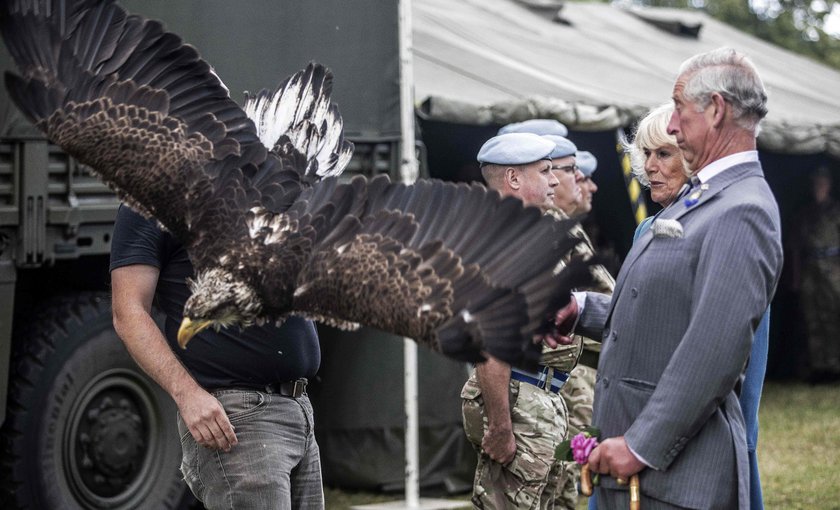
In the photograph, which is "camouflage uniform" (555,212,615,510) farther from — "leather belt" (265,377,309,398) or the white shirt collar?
the white shirt collar

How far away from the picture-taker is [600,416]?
3.43m

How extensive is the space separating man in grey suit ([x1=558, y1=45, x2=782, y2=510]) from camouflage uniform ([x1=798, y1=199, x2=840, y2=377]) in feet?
34.3

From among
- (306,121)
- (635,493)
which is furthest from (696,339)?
(306,121)

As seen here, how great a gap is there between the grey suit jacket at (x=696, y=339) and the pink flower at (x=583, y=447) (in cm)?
5

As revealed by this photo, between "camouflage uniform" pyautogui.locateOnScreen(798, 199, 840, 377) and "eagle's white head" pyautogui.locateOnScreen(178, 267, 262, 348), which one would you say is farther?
"camouflage uniform" pyautogui.locateOnScreen(798, 199, 840, 377)

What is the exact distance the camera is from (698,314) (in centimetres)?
313

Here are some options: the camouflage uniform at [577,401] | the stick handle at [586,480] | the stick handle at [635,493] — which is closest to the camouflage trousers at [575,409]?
the camouflage uniform at [577,401]

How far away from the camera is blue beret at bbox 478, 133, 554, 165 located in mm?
4715

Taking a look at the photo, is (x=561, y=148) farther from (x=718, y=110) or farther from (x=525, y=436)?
(x=718, y=110)

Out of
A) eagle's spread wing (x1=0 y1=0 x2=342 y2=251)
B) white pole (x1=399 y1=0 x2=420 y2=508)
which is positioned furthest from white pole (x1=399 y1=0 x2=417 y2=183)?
eagle's spread wing (x1=0 y1=0 x2=342 y2=251)

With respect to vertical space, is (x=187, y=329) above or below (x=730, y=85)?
below

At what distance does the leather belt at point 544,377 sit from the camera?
4652 mm

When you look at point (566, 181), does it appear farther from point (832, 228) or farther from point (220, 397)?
point (832, 228)

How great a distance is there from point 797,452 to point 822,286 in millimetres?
4302
